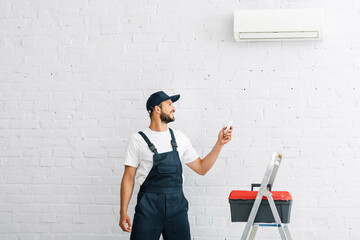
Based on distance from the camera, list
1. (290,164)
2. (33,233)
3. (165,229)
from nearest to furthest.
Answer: (165,229), (290,164), (33,233)

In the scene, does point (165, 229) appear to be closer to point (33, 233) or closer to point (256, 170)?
point (256, 170)

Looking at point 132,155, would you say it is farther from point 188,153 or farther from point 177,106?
point 177,106

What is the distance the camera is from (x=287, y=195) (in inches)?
110

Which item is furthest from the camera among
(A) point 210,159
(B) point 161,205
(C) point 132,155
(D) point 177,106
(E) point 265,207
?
(D) point 177,106

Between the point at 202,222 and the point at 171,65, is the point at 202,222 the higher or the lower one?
the lower one

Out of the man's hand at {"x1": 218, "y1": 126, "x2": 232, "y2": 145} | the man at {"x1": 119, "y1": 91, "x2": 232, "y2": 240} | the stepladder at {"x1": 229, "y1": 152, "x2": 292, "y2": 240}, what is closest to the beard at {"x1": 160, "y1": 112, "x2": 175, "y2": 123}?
the man at {"x1": 119, "y1": 91, "x2": 232, "y2": 240}

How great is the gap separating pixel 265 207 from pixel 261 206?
0.02 metres

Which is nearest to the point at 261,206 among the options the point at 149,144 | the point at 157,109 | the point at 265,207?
the point at 265,207

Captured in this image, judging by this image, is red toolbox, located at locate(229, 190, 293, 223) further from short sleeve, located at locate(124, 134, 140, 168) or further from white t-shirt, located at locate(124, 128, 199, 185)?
short sleeve, located at locate(124, 134, 140, 168)

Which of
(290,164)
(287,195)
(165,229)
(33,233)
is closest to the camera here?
(287,195)

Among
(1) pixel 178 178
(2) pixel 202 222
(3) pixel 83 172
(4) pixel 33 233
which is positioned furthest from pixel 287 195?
(4) pixel 33 233

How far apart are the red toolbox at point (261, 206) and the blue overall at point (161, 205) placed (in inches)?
15.0

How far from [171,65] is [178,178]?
98 centimetres

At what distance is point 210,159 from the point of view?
3242 millimetres
